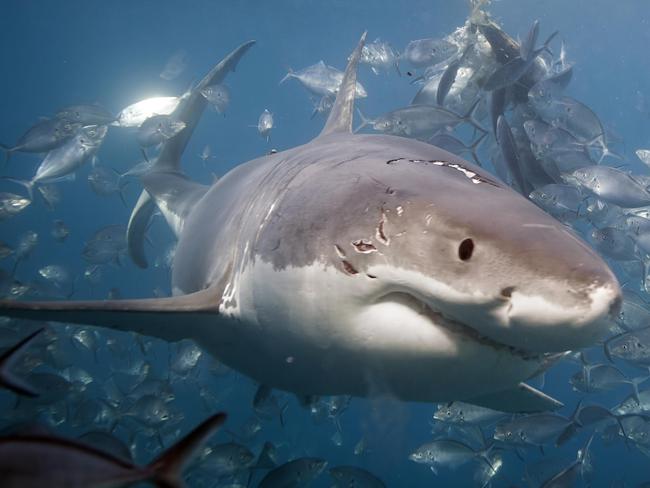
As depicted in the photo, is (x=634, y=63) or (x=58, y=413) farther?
(x=634, y=63)

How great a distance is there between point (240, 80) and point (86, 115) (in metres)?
66.9

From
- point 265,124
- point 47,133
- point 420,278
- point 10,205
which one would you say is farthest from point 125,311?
point 265,124

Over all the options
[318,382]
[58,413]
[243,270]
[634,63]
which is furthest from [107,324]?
[634,63]

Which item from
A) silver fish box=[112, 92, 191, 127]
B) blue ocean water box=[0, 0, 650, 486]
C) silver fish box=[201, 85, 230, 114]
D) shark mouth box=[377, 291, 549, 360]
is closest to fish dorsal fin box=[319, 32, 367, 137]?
shark mouth box=[377, 291, 549, 360]

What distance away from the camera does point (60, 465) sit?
1236mm

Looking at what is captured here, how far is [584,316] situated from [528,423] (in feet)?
21.8

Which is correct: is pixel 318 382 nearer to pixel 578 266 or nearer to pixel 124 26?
pixel 578 266

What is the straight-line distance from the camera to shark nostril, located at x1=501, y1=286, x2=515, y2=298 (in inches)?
57.9

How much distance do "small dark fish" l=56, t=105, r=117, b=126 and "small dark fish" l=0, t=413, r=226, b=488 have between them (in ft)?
33.2

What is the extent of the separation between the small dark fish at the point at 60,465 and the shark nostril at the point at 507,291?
844 mm

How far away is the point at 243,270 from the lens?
267 cm

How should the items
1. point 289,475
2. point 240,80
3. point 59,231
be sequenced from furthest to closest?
point 240,80, point 59,231, point 289,475

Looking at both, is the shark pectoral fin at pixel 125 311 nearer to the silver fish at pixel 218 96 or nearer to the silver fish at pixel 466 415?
the silver fish at pixel 466 415

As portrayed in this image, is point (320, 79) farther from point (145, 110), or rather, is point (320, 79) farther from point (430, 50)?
point (145, 110)
